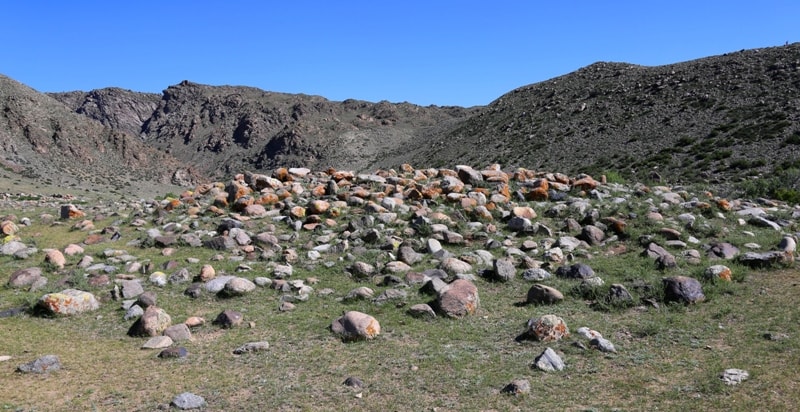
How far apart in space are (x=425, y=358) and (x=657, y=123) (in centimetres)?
4789

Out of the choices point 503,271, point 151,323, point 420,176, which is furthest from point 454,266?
point 420,176

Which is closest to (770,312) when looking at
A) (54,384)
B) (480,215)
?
(480,215)

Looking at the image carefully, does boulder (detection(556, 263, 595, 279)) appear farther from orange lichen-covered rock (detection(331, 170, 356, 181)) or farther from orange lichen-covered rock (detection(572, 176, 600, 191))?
orange lichen-covered rock (detection(331, 170, 356, 181))

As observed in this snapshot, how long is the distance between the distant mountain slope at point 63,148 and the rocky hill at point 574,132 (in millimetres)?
254

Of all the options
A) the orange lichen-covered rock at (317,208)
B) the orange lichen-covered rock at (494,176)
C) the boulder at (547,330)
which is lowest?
the boulder at (547,330)

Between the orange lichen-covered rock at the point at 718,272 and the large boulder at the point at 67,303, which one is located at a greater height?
the orange lichen-covered rock at the point at 718,272

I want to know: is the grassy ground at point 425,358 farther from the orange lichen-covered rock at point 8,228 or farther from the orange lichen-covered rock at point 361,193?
the orange lichen-covered rock at point 361,193

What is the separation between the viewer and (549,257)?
38.7 ft

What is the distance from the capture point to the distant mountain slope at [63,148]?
65188 millimetres

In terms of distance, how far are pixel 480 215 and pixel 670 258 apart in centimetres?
542

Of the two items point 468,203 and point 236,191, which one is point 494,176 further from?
point 236,191

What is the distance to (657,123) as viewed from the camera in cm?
4822

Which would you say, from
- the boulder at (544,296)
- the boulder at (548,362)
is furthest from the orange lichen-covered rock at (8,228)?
the boulder at (548,362)

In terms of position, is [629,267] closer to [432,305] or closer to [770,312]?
[770,312]
